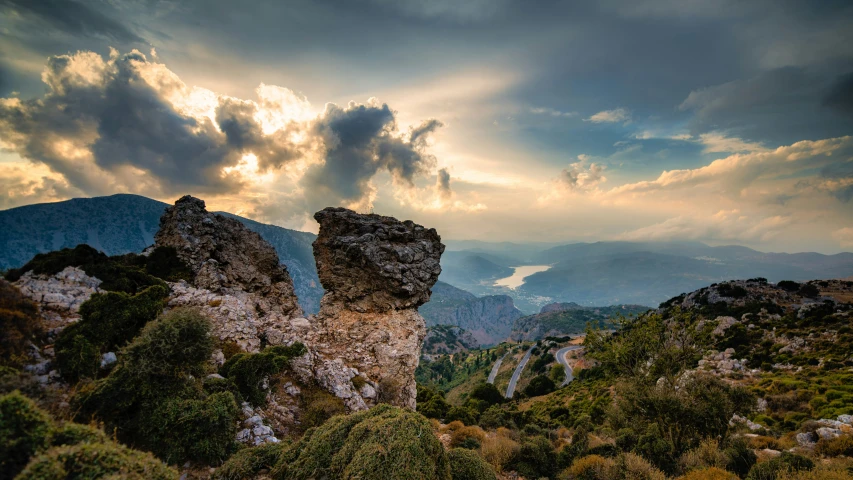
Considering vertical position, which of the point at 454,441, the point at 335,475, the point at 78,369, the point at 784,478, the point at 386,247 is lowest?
the point at 454,441

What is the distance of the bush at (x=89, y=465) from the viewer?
371cm

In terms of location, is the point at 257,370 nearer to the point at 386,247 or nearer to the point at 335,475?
the point at 335,475

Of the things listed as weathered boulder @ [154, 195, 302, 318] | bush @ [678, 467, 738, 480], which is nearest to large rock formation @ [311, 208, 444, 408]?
weathered boulder @ [154, 195, 302, 318]

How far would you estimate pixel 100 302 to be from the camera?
1038 cm

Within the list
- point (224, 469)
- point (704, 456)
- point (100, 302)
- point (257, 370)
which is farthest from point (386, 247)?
point (704, 456)

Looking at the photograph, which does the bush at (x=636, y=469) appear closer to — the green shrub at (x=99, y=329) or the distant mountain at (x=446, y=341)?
the green shrub at (x=99, y=329)

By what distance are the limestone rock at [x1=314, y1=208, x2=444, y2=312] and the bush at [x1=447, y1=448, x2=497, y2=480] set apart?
14156 mm

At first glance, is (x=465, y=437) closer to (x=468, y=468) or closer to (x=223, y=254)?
(x=468, y=468)

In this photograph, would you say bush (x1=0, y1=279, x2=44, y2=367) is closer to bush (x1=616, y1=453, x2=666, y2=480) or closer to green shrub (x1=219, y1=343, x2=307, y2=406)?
green shrub (x1=219, y1=343, x2=307, y2=406)

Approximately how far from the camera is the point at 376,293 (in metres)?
22.3

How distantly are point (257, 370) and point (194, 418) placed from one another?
418 centimetres

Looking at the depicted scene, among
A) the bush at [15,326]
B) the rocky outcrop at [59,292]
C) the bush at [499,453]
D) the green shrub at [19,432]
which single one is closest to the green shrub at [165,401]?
the bush at [15,326]

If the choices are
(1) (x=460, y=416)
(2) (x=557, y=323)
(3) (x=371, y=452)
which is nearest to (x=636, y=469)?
(3) (x=371, y=452)

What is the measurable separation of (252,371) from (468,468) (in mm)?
9086
